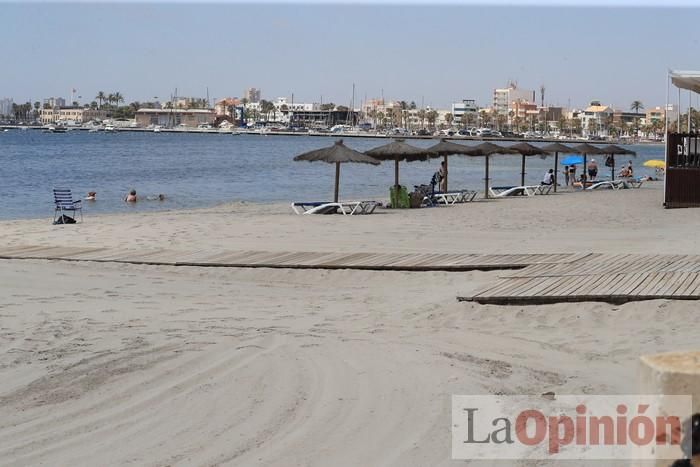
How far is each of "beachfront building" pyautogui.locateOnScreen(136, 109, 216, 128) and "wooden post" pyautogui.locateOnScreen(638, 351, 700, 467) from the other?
184330 mm

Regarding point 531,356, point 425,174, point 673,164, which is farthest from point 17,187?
point 531,356

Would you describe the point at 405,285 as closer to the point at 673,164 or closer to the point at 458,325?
the point at 458,325

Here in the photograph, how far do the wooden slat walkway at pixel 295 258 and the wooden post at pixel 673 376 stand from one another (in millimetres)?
8742

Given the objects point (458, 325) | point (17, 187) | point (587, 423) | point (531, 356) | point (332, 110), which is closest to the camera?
point (587, 423)

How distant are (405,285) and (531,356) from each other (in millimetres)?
3602

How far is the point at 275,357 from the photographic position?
20.9ft

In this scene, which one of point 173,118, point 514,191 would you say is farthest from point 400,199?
point 173,118

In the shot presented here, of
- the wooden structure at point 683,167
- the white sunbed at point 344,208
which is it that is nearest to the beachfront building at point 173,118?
the white sunbed at point 344,208

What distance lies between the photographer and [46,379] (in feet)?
19.2

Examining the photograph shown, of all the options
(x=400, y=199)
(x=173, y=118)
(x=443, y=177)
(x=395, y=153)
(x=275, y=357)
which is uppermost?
(x=173, y=118)

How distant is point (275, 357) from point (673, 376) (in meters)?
4.93

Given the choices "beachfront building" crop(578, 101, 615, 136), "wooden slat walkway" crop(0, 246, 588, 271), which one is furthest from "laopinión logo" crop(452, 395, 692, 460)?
"beachfront building" crop(578, 101, 615, 136)

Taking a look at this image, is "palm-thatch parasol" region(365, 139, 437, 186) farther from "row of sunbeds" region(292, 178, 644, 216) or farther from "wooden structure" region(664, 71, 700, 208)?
"wooden structure" region(664, 71, 700, 208)

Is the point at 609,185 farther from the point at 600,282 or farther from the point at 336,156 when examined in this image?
the point at 600,282
